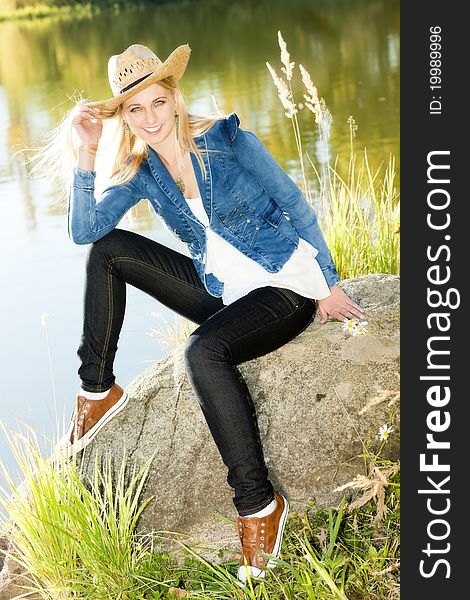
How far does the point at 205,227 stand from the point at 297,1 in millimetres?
20698

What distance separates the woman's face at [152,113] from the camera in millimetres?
2738

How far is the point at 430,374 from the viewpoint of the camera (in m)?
2.46

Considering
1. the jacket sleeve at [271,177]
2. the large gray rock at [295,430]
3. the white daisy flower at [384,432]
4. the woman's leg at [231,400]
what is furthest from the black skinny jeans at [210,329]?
the white daisy flower at [384,432]

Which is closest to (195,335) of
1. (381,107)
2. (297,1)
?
(381,107)

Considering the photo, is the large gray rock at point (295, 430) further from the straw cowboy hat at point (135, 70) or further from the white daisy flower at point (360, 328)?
the straw cowboy hat at point (135, 70)

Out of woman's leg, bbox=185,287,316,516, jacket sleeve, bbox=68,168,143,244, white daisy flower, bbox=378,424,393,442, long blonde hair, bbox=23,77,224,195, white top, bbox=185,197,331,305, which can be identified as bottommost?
white daisy flower, bbox=378,424,393,442

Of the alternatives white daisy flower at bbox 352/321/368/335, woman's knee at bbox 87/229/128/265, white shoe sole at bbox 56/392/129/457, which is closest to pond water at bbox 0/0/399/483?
white shoe sole at bbox 56/392/129/457

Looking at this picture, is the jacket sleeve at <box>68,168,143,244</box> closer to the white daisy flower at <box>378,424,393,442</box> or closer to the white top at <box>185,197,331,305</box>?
the white top at <box>185,197,331,305</box>

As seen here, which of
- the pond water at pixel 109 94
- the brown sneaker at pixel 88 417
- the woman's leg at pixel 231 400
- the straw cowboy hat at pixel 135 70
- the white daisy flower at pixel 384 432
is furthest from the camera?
Result: the pond water at pixel 109 94

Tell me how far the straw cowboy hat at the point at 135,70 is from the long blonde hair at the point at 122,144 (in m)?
0.05

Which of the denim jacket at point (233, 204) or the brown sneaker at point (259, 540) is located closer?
the brown sneaker at point (259, 540)

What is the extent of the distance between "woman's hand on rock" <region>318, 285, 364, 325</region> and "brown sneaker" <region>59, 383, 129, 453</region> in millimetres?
670

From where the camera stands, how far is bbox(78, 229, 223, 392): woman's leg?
284 centimetres

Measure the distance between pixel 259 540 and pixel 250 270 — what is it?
30.1 inches
